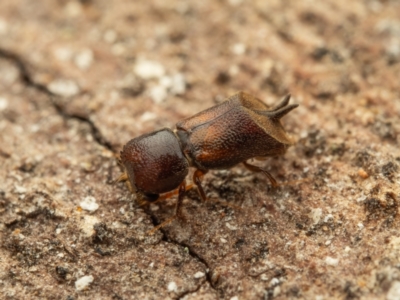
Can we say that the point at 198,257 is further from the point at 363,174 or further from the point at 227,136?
the point at 363,174

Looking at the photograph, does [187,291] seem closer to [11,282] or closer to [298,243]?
[298,243]

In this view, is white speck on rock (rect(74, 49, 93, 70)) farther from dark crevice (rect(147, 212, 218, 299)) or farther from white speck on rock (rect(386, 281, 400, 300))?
white speck on rock (rect(386, 281, 400, 300))

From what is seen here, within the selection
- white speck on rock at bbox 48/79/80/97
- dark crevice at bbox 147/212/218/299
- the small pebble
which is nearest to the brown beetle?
dark crevice at bbox 147/212/218/299

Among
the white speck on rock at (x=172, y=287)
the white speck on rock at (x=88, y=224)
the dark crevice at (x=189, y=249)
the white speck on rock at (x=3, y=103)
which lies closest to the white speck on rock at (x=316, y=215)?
the dark crevice at (x=189, y=249)

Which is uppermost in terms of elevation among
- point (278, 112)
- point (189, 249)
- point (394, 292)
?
point (278, 112)

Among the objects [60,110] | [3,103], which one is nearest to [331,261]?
[60,110]
